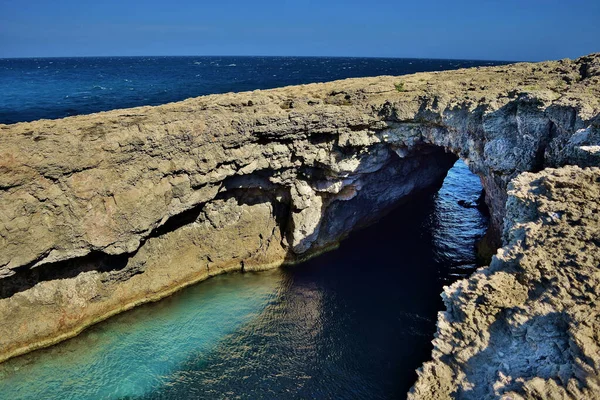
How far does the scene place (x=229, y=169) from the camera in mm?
22906

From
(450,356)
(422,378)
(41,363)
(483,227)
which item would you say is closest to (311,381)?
(422,378)

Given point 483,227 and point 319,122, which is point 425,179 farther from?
point 319,122

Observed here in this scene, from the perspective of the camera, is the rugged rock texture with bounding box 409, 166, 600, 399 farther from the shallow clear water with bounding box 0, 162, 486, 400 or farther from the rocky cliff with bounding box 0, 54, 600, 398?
the shallow clear water with bounding box 0, 162, 486, 400

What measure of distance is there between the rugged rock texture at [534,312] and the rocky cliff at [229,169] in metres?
1.25

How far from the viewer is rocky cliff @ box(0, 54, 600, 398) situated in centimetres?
1809

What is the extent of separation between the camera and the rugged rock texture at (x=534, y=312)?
991 cm

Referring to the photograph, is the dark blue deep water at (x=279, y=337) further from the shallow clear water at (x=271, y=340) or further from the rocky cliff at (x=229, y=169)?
the rocky cliff at (x=229, y=169)

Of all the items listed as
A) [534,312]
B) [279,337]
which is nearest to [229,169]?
→ [279,337]

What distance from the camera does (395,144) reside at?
25.3 meters

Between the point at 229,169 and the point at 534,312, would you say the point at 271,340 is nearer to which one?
the point at 229,169

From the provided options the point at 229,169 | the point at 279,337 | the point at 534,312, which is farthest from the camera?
the point at 229,169

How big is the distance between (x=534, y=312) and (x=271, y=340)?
13.0 m

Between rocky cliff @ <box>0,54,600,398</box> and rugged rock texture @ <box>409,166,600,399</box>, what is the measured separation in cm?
125

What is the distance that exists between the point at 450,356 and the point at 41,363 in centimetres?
1917
